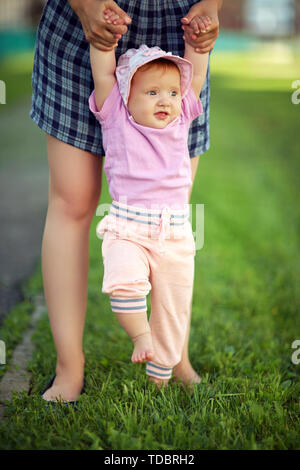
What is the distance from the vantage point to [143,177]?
5.55ft

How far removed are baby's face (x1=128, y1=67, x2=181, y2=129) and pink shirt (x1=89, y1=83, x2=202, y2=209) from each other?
2 cm

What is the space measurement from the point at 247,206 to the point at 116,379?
11.0 ft

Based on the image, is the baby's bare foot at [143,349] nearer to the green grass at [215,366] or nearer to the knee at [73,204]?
the green grass at [215,366]

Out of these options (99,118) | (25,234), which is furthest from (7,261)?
(99,118)

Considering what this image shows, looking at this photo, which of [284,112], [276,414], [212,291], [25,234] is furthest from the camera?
[284,112]

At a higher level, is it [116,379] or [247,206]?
[116,379]

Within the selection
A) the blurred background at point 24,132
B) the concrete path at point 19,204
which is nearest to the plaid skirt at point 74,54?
the blurred background at point 24,132

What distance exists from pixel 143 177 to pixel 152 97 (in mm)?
246

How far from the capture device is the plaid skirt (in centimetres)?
181

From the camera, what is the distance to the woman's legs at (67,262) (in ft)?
6.35

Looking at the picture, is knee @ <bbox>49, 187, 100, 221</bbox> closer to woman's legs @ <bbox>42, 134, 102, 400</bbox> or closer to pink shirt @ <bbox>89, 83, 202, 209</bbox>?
woman's legs @ <bbox>42, 134, 102, 400</bbox>

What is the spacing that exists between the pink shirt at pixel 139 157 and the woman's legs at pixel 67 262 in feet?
0.74
